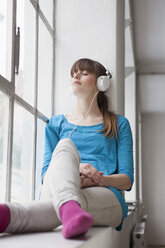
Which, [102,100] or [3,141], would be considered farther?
[102,100]

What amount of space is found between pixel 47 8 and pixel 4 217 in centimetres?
171

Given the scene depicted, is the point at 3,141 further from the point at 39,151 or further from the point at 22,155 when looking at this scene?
the point at 39,151

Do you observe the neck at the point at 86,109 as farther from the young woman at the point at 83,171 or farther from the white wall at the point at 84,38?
the white wall at the point at 84,38

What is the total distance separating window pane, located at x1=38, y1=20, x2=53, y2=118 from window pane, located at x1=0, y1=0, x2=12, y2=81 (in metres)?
0.56

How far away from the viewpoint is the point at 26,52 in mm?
1970

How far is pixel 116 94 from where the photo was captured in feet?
7.58

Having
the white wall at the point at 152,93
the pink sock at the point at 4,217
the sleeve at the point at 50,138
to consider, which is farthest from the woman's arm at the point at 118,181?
the white wall at the point at 152,93

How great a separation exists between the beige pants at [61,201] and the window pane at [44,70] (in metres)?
0.93

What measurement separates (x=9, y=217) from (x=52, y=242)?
0.16 metres

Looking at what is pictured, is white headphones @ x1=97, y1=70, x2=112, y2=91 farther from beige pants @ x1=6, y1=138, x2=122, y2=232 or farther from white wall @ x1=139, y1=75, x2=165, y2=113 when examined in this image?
white wall @ x1=139, y1=75, x2=165, y2=113

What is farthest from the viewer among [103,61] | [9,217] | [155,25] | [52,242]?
[155,25]

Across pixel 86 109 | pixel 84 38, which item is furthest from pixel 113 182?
pixel 84 38

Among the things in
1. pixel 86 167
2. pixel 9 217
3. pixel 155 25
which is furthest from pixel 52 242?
→ pixel 155 25

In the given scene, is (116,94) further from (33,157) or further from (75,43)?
(33,157)
